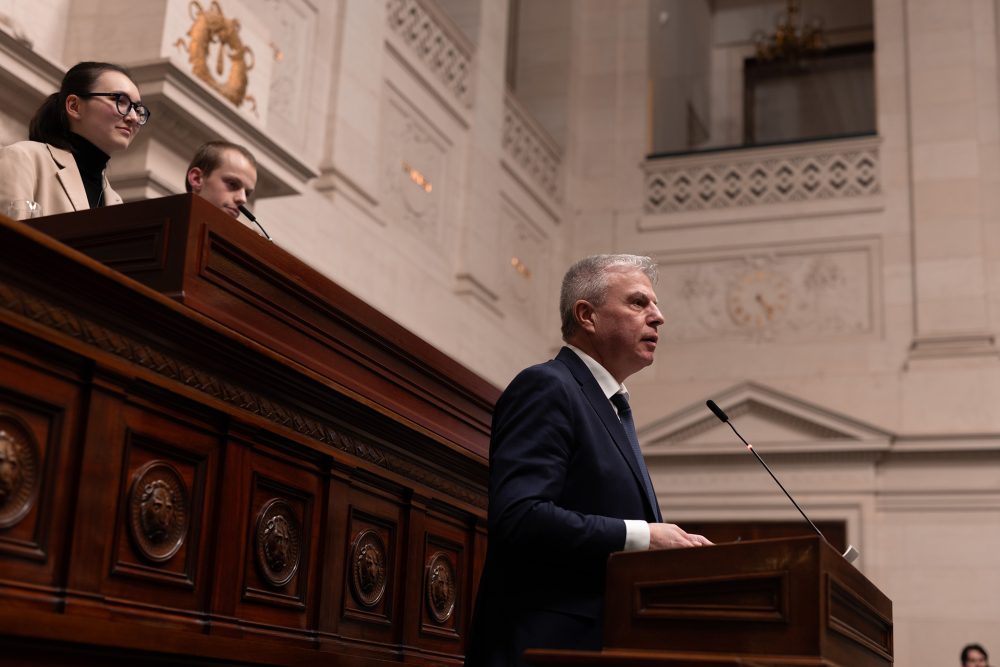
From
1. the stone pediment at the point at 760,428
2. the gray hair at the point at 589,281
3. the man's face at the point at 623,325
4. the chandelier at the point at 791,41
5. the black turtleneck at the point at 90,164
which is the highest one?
the chandelier at the point at 791,41

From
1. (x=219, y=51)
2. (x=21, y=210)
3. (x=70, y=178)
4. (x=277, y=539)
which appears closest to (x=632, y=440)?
(x=277, y=539)

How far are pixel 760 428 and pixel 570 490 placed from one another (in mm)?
9215

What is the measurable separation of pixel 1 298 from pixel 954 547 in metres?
9.93

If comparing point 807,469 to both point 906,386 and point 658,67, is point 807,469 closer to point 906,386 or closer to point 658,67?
point 906,386

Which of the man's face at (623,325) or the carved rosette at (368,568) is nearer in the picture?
the man's face at (623,325)

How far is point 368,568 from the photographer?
3.40 meters

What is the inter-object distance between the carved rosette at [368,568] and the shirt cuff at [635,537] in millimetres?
1046

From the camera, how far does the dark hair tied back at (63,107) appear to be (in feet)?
11.1

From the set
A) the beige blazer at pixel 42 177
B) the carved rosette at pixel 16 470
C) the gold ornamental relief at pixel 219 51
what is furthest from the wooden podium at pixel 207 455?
the gold ornamental relief at pixel 219 51

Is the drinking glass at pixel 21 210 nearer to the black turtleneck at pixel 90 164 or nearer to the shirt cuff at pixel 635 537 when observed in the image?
the black turtleneck at pixel 90 164

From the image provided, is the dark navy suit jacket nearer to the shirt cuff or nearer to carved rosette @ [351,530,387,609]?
the shirt cuff

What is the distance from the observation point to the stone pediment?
36.7ft

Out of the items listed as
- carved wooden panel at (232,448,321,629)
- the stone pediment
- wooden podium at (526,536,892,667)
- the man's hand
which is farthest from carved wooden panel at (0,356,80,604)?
the stone pediment

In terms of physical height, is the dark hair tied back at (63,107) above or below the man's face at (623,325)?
above
